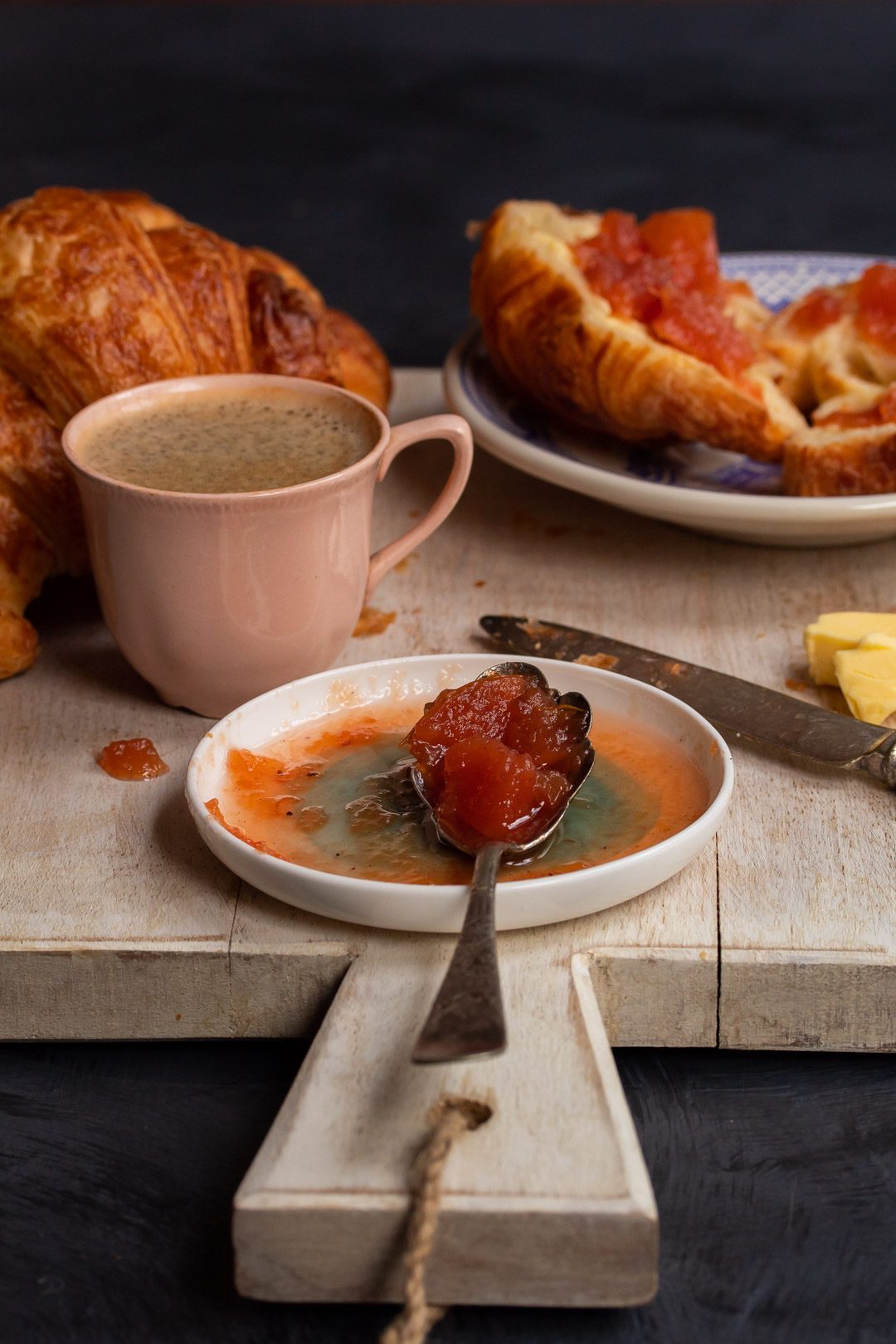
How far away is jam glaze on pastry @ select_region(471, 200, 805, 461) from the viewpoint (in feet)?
9.12

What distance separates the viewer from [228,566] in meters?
2.18

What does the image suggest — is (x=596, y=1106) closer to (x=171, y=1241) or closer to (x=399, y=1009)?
(x=399, y=1009)

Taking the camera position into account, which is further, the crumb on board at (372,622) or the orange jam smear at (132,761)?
the crumb on board at (372,622)

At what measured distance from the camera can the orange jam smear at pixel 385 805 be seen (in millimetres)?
1853

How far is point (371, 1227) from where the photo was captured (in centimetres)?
148

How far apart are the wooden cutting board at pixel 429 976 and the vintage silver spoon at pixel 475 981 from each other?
4.6 inches

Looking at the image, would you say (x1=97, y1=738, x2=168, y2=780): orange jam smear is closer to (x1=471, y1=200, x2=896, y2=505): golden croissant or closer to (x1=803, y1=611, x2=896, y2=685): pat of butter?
(x1=803, y1=611, x2=896, y2=685): pat of butter

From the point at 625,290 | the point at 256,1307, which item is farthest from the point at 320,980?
the point at 625,290

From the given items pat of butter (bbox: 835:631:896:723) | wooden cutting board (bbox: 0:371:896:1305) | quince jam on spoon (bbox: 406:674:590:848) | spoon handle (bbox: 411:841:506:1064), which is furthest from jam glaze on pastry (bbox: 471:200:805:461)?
spoon handle (bbox: 411:841:506:1064)

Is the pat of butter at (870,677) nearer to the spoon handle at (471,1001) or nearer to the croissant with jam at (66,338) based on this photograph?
the spoon handle at (471,1001)

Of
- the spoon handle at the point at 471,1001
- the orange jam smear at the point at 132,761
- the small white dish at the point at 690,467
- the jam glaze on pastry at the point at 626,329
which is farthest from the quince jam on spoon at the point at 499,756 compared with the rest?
the jam glaze on pastry at the point at 626,329

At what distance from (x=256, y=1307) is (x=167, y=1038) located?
1.35 ft

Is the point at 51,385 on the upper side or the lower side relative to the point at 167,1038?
upper

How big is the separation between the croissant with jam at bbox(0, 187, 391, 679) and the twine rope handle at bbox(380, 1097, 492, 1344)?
3.95 feet
